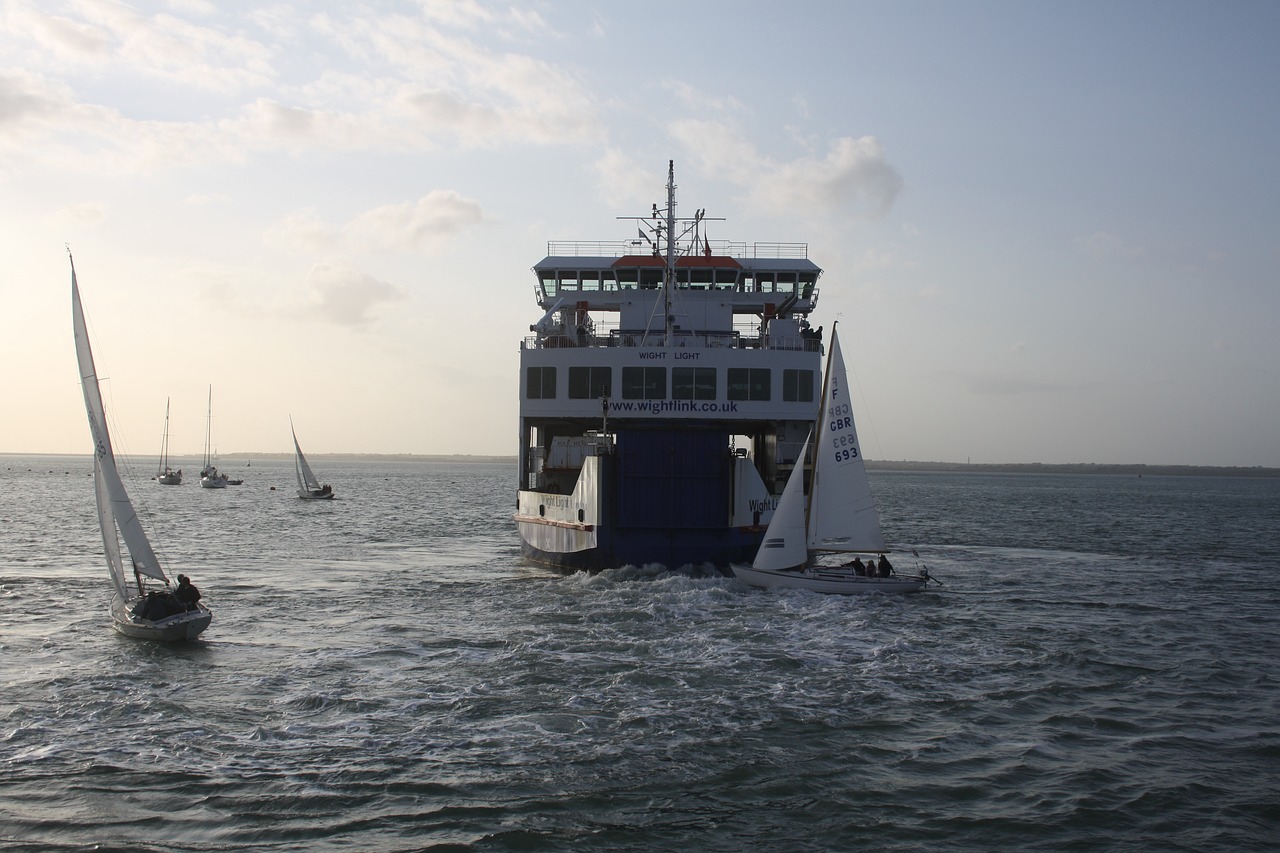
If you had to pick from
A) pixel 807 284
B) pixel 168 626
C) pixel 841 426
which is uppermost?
pixel 807 284

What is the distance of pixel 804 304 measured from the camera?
130ft

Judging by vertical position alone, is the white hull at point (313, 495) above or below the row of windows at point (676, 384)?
below

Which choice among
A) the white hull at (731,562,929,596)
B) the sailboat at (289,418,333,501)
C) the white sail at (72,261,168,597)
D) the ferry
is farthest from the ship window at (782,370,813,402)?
the sailboat at (289,418,333,501)

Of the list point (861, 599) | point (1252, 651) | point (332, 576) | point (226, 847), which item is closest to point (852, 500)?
point (861, 599)

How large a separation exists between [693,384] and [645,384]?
154cm

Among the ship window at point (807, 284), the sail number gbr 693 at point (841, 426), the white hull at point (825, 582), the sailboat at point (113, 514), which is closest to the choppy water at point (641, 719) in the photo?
the white hull at point (825, 582)

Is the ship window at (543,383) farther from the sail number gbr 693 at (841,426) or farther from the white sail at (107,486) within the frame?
the white sail at (107,486)

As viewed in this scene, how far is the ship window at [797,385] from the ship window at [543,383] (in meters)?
7.54

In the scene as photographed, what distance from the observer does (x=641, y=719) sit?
14508mm

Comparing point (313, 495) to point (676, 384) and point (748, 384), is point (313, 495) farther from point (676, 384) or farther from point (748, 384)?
point (748, 384)

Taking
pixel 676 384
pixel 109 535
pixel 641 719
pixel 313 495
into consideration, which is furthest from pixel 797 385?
pixel 313 495

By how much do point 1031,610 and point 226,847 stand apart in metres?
21.7

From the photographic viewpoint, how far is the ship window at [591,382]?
3142cm

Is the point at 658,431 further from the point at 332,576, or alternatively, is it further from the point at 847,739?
the point at 847,739
